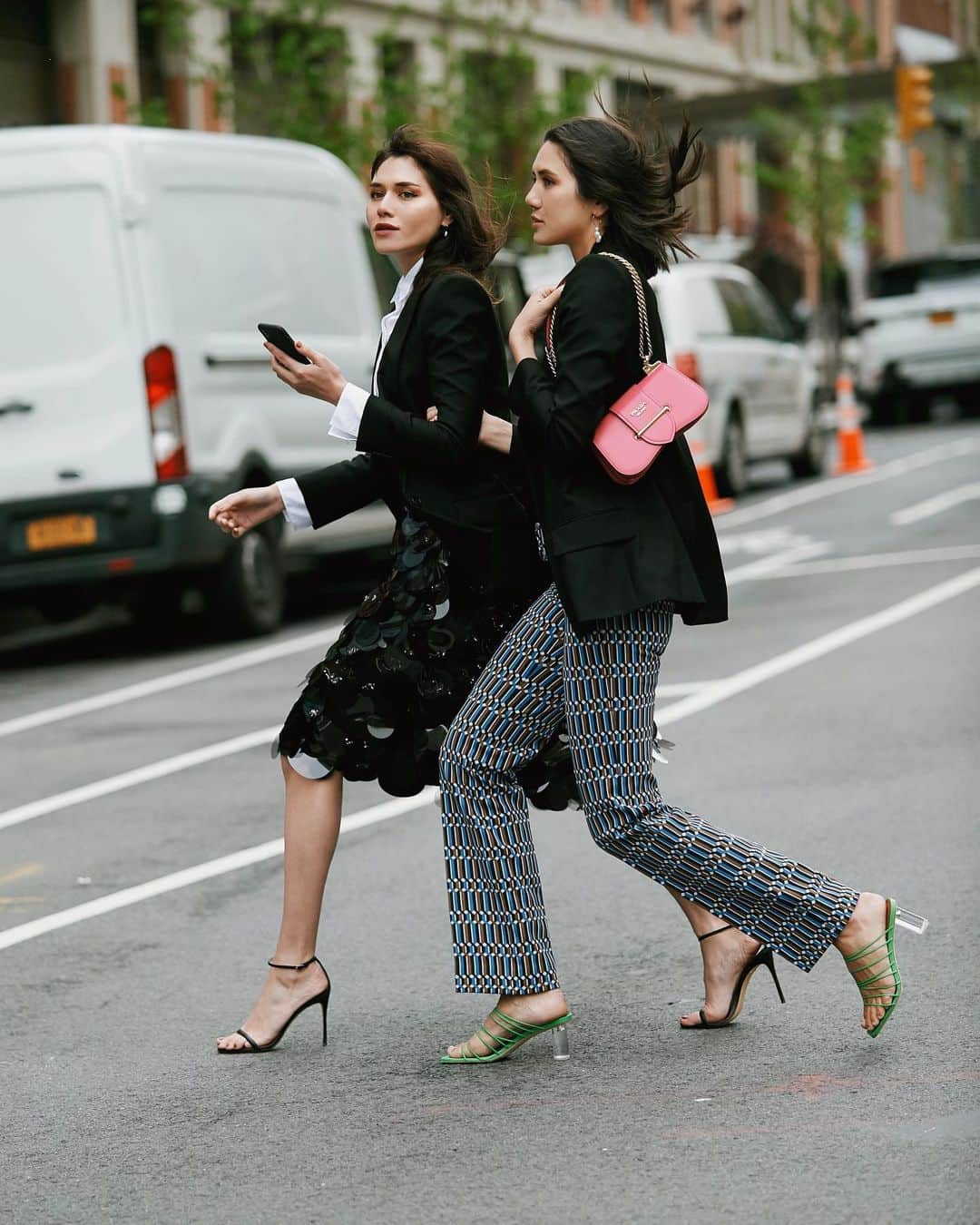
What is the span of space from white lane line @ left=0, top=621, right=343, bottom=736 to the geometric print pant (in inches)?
222

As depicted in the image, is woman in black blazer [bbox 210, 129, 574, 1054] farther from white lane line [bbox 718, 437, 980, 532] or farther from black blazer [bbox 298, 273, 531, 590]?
white lane line [bbox 718, 437, 980, 532]

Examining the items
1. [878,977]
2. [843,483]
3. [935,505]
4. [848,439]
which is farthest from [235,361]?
[848,439]

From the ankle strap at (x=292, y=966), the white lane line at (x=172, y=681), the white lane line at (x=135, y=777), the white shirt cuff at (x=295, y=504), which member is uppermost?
the white shirt cuff at (x=295, y=504)

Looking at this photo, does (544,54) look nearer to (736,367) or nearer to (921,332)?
(921,332)

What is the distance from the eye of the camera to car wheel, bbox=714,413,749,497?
19484 millimetres

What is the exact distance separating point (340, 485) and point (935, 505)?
1392cm

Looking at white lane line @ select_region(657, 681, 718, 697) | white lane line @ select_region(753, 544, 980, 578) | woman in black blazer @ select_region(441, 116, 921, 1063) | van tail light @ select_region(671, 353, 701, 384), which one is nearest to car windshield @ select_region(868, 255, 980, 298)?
van tail light @ select_region(671, 353, 701, 384)

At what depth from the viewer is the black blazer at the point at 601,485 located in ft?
14.7

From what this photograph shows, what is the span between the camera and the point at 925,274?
1131 inches

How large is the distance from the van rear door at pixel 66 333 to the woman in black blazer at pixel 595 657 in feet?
24.2

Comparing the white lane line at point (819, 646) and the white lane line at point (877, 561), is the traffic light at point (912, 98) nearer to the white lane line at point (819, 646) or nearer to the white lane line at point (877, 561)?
the white lane line at point (877, 561)

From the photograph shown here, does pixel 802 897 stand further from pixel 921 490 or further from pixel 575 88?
pixel 575 88

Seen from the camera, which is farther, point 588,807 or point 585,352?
point 588,807

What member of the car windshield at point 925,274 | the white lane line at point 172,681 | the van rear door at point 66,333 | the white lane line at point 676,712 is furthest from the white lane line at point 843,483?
the van rear door at point 66,333
